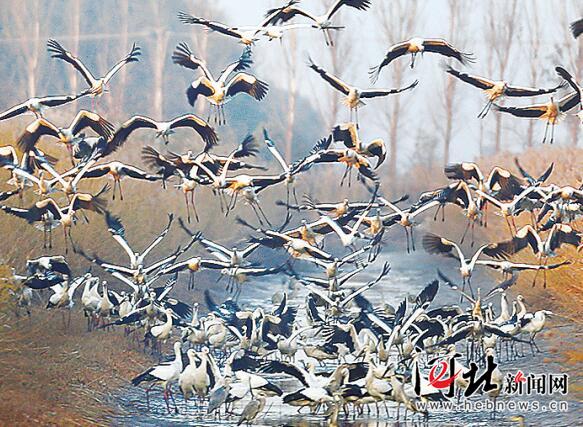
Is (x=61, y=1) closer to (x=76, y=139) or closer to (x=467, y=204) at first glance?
(x=76, y=139)

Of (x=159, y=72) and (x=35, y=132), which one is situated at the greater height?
(x=159, y=72)

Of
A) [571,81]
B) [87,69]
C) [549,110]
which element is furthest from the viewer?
[87,69]

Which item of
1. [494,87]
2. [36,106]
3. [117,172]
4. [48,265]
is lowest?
[48,265]

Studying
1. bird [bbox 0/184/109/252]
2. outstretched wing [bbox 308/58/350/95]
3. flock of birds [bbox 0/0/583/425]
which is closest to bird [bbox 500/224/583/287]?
flock of birds [bbox 0/0/583/425]

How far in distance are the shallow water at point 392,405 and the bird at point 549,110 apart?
61 centimetres

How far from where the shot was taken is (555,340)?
4.07 metres

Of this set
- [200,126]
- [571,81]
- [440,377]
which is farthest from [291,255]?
[571,81]

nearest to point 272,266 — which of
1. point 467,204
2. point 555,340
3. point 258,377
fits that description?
point 258,377

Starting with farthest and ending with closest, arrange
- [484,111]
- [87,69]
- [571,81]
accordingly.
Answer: [87,69] → [484,111] → [571,81]

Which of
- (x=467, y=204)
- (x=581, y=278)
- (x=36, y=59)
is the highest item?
(x=36, y=59)

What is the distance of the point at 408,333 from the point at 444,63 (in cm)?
102

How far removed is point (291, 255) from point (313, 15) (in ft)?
2.96

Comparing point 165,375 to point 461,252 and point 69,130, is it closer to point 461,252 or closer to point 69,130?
point 69,130

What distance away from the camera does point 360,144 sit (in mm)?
4121
